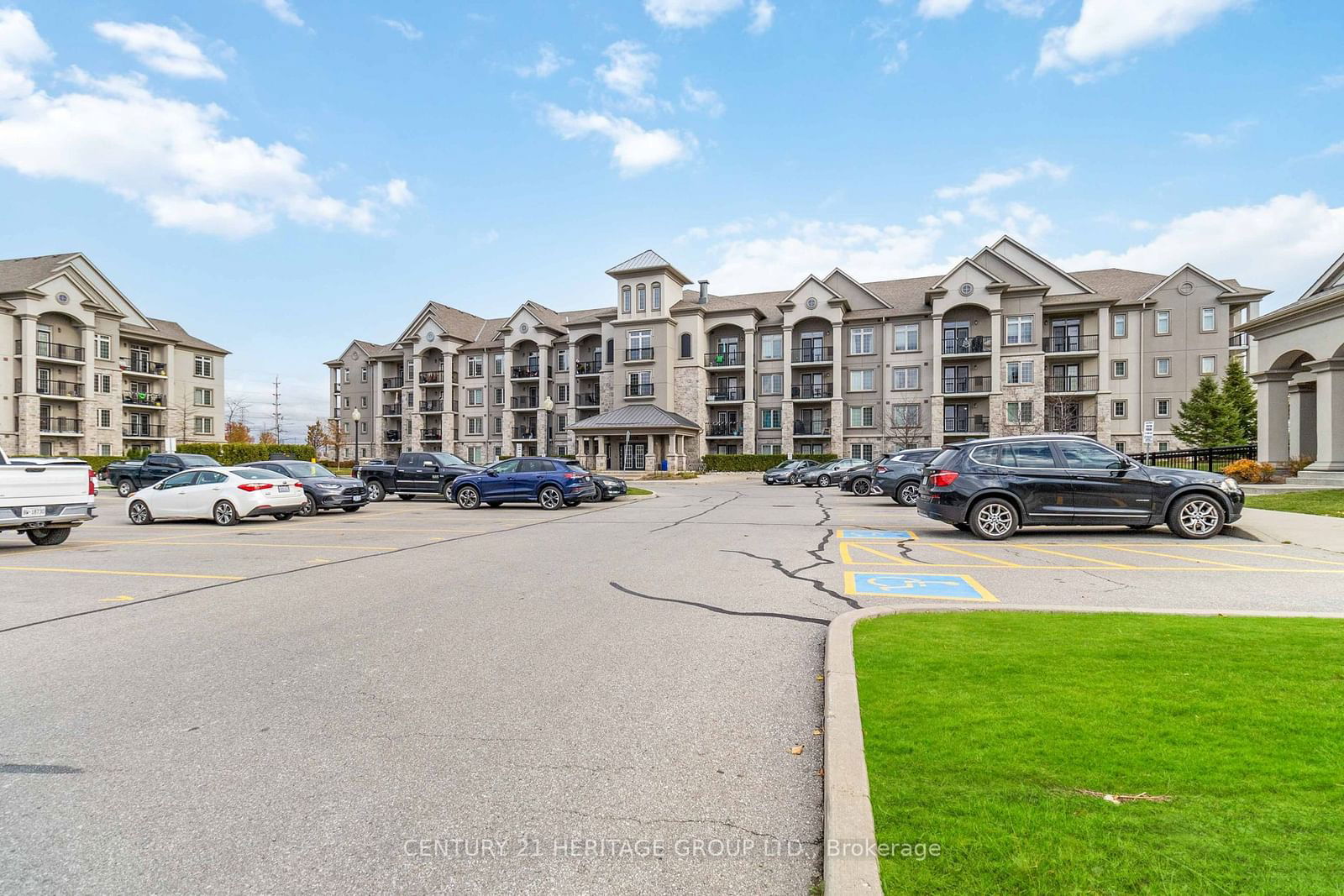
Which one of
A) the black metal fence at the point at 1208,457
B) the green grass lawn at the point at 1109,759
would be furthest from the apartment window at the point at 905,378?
the green grass lawn at the point at 1109,759

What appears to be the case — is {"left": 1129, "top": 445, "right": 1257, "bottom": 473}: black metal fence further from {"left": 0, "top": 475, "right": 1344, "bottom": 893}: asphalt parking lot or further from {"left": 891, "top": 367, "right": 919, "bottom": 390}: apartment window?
{"left": 891, "top": 367, "right": 919, "bottom": 390}: apartment window

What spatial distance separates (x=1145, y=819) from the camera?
3.02 meters

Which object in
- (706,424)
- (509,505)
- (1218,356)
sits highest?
(1218,356)

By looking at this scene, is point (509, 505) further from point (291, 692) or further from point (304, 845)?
point (304, 845)

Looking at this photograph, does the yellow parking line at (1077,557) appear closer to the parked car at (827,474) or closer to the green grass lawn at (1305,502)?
the green grass lawn at (1305,502)

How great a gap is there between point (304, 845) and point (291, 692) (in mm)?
2328

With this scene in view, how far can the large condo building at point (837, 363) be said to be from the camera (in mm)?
51250

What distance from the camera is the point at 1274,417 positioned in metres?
24.6

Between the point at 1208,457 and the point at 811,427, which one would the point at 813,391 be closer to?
the point at 811,427

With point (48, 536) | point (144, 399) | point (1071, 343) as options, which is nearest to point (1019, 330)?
point (1071, 343)

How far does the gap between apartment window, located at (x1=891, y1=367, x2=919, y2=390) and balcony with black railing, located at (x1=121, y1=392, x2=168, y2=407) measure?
57.6 metres

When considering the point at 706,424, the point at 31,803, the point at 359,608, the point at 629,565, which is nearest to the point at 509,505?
the point at 629,565

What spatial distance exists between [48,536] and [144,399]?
5497 cm

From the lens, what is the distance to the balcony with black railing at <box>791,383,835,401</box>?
56125 mm
